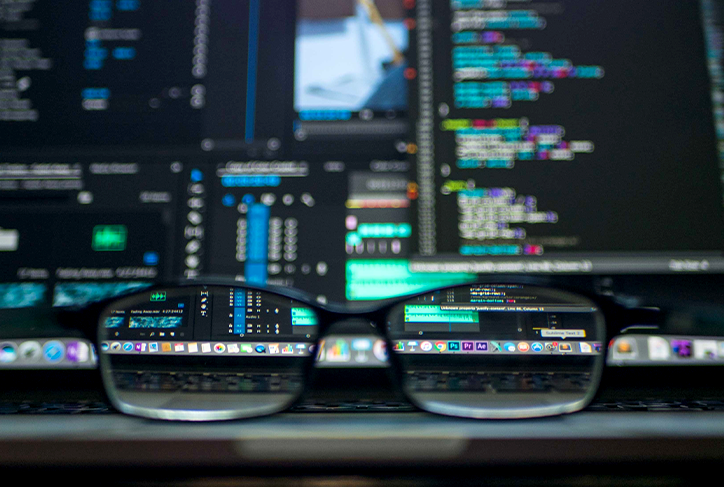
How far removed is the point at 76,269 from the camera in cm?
44

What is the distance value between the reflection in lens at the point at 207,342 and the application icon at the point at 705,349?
371 mm

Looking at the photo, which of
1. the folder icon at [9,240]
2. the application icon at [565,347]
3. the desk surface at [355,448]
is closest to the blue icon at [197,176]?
the folder icon at [9,240]

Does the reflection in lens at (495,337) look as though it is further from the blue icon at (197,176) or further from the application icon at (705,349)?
the blue icon at (197,176)

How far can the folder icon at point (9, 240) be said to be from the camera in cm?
44

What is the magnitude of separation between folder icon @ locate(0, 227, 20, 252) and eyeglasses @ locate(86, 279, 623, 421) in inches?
9.8

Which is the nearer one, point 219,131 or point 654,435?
point 654,435

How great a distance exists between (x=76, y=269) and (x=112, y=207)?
0.28ft

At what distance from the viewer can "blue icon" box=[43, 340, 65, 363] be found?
1.13 feet

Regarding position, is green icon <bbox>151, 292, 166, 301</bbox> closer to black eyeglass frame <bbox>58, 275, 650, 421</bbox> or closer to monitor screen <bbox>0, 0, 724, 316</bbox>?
Result: black eyeglass frame <bbox>58, 275, 650, 421</bbox>

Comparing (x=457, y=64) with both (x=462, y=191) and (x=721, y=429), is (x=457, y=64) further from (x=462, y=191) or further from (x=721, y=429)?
(x=721, y=429)

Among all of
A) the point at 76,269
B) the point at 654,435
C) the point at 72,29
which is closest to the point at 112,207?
the point at 76,269

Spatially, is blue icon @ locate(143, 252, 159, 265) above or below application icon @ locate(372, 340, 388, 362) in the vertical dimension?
above

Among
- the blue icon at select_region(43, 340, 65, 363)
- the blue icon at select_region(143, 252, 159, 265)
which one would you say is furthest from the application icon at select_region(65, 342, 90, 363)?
the blue icon at select_region(143, 252, 159, 265)

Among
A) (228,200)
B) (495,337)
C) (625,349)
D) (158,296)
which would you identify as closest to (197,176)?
(228,200)
